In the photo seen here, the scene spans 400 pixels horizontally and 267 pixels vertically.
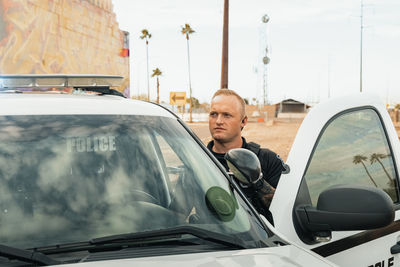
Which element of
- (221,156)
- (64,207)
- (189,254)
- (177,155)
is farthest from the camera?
(221,156)

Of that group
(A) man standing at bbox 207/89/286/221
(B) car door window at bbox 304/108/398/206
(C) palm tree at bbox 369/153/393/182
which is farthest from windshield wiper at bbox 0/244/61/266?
(A) man standing at bbox 207/89/286/221

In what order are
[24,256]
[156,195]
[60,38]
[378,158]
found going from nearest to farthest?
[24,256] → [156,195] → [378,158] → [60,38]

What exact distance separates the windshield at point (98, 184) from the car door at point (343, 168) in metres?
0.40

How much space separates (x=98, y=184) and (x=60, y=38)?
2281 cm

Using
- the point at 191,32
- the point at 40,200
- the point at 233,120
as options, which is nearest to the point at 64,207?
the point at 40,200

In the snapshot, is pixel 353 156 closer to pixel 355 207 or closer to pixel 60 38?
pixel 355 207

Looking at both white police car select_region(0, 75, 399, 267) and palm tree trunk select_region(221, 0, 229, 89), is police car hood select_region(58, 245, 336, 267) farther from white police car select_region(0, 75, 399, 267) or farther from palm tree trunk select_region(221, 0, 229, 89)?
palm tree trunk select_region(221, 0, 229, 89)

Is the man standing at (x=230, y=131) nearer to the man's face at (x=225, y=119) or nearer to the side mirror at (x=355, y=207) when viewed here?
the man's face at (x=225, y=119)

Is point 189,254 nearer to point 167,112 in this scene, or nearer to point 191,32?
point 167,112

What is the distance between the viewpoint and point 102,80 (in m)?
3.12

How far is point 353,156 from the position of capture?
9.22ft

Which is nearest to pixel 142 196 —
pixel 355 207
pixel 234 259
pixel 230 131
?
pixel 234 259

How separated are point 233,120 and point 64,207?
2.29 metres

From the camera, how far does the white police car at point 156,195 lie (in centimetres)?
175
